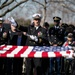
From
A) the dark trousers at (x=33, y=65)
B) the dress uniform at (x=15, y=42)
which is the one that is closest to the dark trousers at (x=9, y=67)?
the dress uniform at (x=15, y=42)

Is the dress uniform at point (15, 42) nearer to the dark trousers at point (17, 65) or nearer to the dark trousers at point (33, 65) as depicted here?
the dark trousers at point (17, 65)

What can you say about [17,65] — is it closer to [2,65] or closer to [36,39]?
[2,65]

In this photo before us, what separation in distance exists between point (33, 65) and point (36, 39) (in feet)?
2.29

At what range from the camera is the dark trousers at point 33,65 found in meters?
8.31

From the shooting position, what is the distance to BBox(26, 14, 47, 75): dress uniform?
8344mm

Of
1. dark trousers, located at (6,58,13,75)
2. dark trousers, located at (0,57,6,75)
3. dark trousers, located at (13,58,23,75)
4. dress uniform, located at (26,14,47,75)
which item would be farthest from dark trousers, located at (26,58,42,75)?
dark trousers, located at (0,57,6,75)

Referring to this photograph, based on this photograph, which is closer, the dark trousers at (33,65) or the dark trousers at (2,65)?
the dark trousers at (33,65)

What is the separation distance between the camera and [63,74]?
388 inches

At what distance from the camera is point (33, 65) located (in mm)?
8469

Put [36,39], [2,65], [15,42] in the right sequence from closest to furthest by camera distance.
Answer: [36,39] < [15,42] < [2,65]

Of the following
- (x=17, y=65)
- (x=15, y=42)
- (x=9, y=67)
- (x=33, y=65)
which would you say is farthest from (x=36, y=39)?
(x=9, y=67)

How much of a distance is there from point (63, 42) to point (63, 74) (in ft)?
3.28

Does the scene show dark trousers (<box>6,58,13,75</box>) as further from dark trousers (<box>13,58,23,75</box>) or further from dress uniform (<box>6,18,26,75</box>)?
dark trousers (<box>13,58,23,75</box>)

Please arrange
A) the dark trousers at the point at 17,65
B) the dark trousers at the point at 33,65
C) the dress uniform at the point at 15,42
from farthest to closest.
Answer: the dark trousers at the point at 17,65, the dress uniform at the point at 15,42, the dark trousers at the point at 33,65
